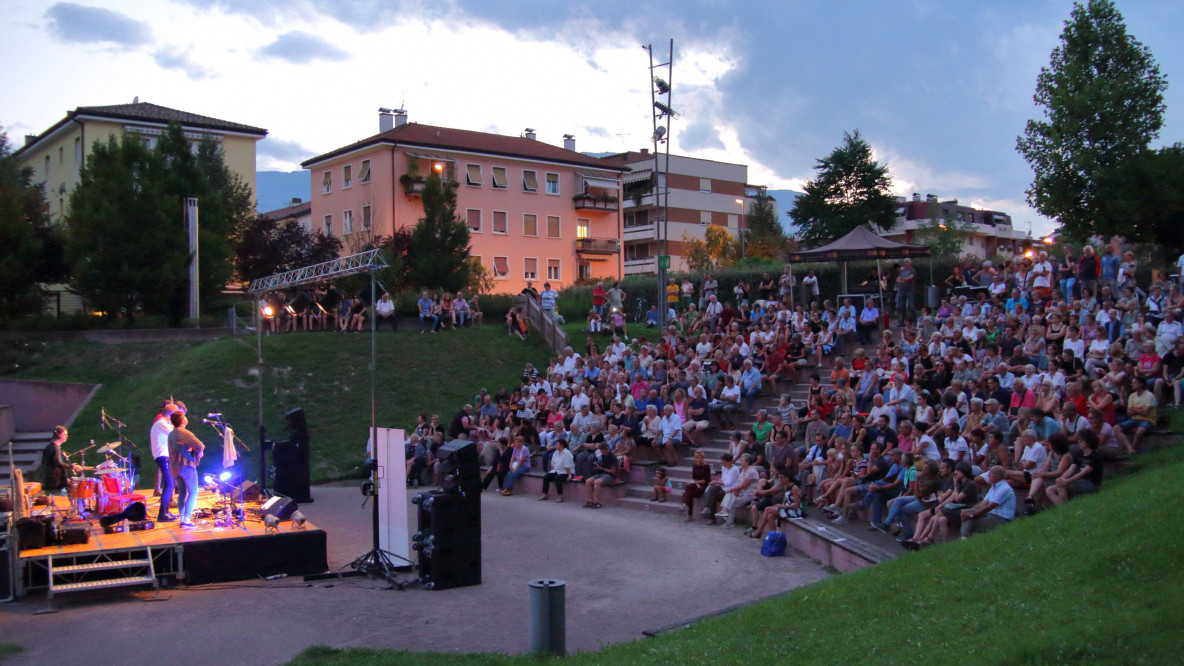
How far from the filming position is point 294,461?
53.1 ft

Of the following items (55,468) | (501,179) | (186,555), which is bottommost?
(186,555)

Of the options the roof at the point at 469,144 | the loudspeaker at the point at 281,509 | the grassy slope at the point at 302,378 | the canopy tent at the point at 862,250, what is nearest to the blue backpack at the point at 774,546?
the loudspeaker at the point at 281,509

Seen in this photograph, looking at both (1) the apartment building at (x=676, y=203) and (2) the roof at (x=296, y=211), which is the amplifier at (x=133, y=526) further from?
(1) the apartment building at (x=676, y=203)

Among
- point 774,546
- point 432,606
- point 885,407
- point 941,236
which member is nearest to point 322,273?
point 432,606

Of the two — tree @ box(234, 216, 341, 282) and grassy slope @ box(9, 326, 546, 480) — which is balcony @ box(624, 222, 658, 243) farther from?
grassy slope @ box(9, 326, 546, 480)

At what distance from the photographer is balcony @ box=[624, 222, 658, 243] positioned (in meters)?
67.2

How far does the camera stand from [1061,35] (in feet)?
84.8

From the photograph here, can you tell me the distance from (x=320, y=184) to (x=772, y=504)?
46.2m

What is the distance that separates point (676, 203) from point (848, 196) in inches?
701

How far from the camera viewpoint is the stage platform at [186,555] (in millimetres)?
9844

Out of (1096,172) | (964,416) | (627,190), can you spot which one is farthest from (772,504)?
(627,190)

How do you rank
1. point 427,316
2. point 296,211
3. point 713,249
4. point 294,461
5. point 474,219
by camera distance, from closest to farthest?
point 294,461 → point 427,316 → point 474,219 → point 713,249 → point 296,211

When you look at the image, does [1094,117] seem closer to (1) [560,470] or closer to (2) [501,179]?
(1) [560,470]

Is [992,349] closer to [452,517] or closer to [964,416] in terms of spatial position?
[964,416]
